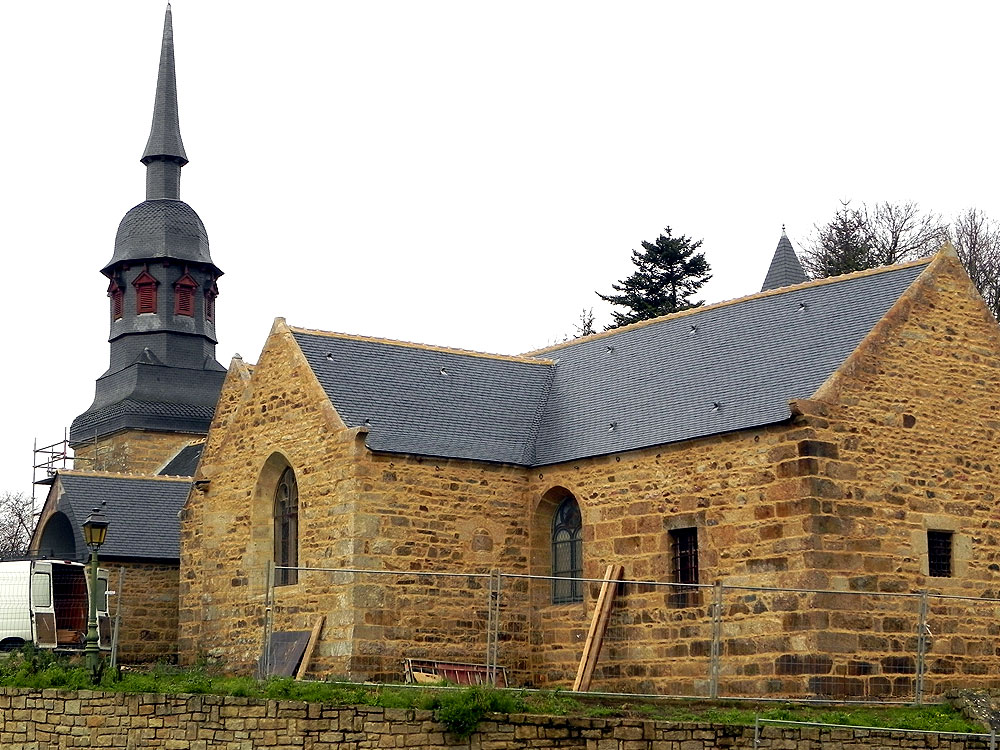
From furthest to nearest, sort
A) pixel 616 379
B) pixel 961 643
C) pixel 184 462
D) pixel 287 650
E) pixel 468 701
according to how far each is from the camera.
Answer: pixel 184 462
pixel 616 379
pixel 287 650
pixel 961 643
pixel 468 701

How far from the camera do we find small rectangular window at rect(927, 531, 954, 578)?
82.0ft

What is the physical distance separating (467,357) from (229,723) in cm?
1227

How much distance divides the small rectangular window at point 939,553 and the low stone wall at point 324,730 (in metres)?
4.12

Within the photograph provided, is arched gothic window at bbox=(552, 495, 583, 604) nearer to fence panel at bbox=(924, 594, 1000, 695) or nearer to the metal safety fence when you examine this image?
the metal safety fence

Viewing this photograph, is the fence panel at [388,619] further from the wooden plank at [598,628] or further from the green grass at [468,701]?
the green grass at [468,701]

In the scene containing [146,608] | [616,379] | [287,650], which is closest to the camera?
[287,650]

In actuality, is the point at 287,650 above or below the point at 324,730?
above

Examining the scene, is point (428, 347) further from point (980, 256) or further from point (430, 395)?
point (980, 256)

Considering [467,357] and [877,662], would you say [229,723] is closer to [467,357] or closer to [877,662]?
[877,662]

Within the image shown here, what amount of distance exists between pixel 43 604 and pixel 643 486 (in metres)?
12.6

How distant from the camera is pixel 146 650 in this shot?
34844mm

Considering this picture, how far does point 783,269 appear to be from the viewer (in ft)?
127

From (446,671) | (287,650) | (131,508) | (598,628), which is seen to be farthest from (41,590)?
(598,628)

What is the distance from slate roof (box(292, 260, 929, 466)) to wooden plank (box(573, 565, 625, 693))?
7.30 feet
